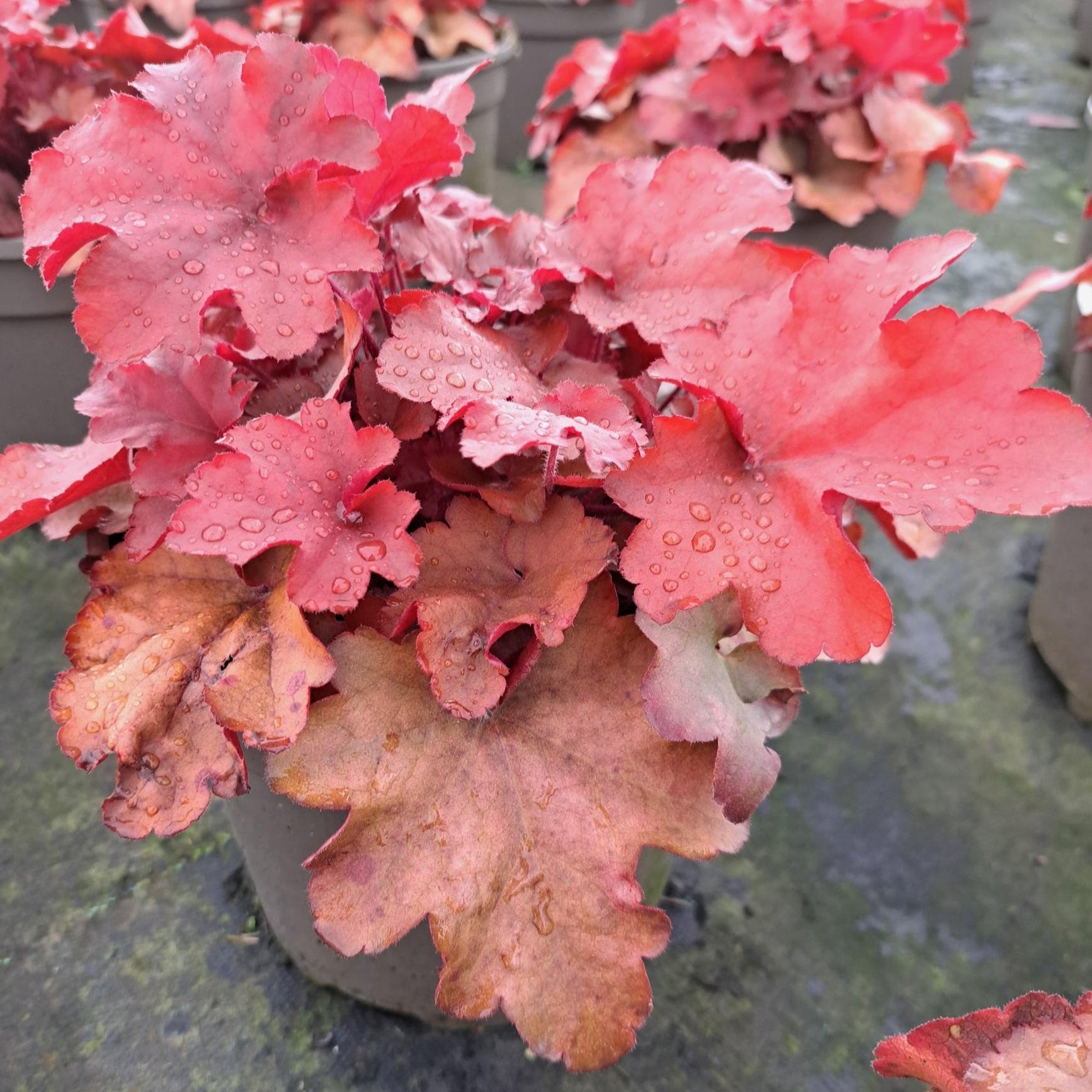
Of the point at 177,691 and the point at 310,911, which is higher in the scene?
the point at 177,691

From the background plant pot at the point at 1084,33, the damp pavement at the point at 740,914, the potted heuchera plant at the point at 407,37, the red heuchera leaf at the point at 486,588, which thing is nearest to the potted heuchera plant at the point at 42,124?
the damp pavement at the point at 740,914

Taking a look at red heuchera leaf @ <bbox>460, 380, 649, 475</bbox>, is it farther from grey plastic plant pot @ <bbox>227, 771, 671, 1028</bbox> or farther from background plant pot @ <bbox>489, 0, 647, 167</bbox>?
background plant pot @ <bbox>489, 0, 647, 167</bbox>

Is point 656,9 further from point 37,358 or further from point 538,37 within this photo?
point 37,358

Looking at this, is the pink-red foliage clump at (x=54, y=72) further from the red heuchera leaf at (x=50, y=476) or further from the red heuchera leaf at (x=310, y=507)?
the red heuchera leaf at (x=310, y=507)

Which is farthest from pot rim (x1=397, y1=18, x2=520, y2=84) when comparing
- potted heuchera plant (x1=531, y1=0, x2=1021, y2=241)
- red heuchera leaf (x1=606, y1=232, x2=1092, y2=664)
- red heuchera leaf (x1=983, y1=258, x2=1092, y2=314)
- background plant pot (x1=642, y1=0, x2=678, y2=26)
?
background plant pot (x1=642, y1=0, x2=678, y2=26)

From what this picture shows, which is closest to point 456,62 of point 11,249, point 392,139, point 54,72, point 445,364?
point 54,72

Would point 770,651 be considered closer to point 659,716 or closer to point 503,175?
point 659,716

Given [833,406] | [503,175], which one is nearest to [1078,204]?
[503,175]
